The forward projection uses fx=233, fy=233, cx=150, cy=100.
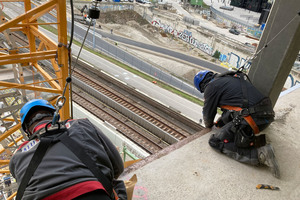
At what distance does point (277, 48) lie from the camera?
4.25 metres

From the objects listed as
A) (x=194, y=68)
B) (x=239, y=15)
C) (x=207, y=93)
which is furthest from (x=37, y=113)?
(x=239, y=15)

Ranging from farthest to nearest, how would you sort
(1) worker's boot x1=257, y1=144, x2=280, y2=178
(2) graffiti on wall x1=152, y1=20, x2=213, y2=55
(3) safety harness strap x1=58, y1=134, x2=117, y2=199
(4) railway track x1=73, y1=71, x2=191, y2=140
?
1. (2) graffiti on wall x1=152, y1=20, x2=213, y2=55
2. (4) railway track x1=73, y1=71, x2=191, y2=140
3. (1) worker's boot x1=257, y1=144, x2=280, y2=178
4. (3) safety harness strap x1=58, y1=134, x2=117, y2=199

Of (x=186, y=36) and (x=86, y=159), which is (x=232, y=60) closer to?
(x=186, y=36)

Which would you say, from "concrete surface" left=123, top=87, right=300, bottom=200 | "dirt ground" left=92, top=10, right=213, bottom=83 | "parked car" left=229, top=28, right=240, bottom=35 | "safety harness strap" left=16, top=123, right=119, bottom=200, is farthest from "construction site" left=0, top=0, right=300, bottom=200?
"parked car" left=229, top=28, right=240, bottom=35

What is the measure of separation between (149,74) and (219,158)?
16082 mm

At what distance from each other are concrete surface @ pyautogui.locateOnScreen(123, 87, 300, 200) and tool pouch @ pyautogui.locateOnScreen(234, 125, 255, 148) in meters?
0.36

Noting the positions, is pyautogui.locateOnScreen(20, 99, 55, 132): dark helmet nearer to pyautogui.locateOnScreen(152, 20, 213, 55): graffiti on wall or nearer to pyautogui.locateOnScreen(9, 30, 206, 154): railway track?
pyautogui.locateOnScreen(9, 30, 206, 154): railway track

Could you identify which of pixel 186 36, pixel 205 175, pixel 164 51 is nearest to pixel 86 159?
pixel 205 175

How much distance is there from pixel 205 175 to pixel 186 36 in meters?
40.5

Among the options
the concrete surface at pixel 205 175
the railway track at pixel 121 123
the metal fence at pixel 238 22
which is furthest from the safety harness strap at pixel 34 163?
the metal fence at pixel 238 22

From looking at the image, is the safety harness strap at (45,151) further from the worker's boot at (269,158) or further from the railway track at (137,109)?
the railway track at (137,109)

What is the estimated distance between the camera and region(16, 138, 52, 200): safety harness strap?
5.23 ft

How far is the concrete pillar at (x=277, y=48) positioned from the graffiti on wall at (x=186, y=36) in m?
35.2

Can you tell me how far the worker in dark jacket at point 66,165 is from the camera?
5.05 ft
